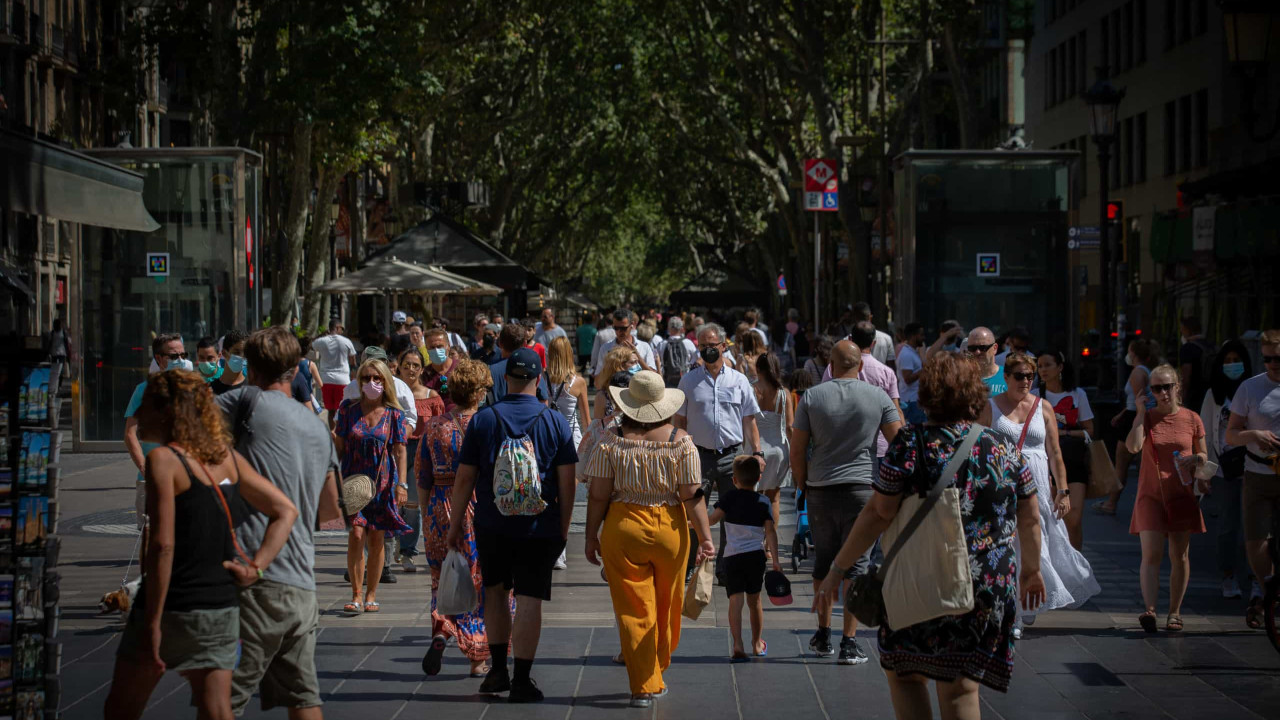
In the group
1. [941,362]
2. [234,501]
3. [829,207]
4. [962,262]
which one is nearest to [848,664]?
[941,362]

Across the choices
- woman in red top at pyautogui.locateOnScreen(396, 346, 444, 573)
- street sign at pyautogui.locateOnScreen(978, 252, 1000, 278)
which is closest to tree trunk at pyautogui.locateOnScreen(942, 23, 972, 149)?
street sign at pyautogui.locateOnScreen(978, 252, 1000, 278)

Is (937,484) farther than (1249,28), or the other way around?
(1249,28)

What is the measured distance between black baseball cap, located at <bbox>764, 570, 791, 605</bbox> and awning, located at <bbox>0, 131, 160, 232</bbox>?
351 cm

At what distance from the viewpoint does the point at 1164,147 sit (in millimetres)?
38031

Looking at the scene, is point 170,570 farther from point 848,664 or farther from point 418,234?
point 418,234

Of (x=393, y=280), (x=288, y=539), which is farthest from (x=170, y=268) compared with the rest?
(x=288, y=539)

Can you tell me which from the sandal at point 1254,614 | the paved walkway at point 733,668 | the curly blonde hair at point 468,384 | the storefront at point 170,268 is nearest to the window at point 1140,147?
the storefront at point 170,268

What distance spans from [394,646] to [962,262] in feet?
42.3

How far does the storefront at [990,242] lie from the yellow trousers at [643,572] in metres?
13.2

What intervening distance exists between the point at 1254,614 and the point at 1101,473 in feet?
3.81

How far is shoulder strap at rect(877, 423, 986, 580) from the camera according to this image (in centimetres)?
538

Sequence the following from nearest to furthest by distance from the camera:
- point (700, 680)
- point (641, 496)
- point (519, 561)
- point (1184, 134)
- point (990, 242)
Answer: point (641, 496), point (519, 561), point (700, 680), point (990, 242), point (1184, 134)

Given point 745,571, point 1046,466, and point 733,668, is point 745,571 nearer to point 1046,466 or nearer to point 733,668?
point 733,668

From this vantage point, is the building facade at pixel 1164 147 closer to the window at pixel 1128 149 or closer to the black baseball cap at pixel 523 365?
the window at pixel 1128 149
